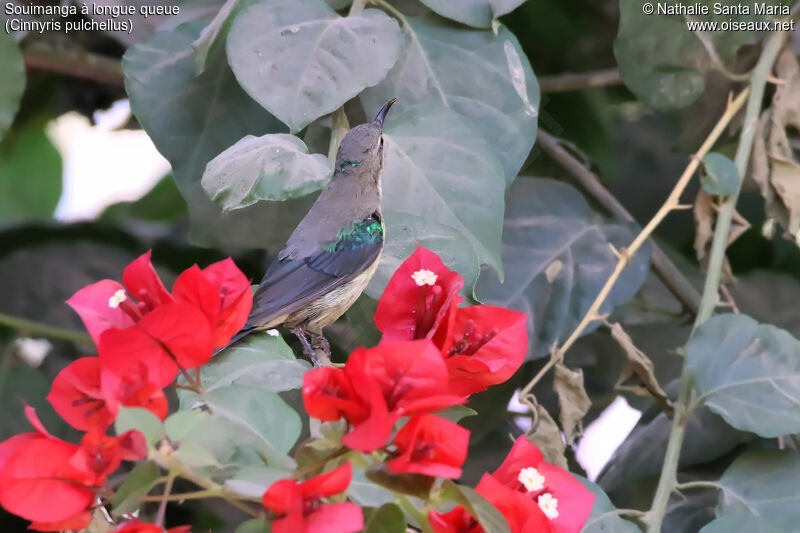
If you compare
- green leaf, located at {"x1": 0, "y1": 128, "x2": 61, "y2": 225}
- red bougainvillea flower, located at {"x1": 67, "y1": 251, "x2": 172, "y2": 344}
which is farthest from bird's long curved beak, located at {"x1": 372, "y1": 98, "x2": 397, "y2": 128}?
green leaf, located at {"x1": 0, "y1": 128, "x2": 61, "y2": 225}

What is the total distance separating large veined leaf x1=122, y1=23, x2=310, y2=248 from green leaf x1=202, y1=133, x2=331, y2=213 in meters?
0.19

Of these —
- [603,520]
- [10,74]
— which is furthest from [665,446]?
[10,74]

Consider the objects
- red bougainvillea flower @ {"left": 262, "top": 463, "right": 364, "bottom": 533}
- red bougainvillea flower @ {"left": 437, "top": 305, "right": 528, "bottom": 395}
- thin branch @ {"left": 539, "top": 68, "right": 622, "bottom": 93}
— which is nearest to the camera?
red bougainvillea flower @ {"left": 262, "top": 463, "right": 364, "bottom": 533}

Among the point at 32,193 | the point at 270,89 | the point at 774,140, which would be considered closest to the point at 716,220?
the point at 774,140

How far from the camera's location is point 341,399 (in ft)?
1.42

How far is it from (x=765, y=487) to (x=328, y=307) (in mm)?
407

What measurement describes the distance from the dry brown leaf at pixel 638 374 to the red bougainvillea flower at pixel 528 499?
0.30m

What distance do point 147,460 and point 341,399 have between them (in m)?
0.09

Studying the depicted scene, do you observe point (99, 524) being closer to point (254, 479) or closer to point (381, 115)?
point (254, 479)

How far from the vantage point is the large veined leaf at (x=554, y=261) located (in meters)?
0.93

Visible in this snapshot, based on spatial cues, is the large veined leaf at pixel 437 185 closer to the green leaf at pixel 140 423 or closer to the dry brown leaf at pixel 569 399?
the dry brown leaf at pixel 569 399

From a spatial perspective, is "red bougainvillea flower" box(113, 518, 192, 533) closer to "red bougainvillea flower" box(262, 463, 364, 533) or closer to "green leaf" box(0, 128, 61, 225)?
"red bougainvillea flower" box(262, 463, 364, 533)

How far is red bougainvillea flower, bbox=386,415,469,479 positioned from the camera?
0.42 meters

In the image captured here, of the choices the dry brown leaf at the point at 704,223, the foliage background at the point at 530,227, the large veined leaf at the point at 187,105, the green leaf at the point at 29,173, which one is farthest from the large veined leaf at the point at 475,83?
the green leaf at the point at 29,173
